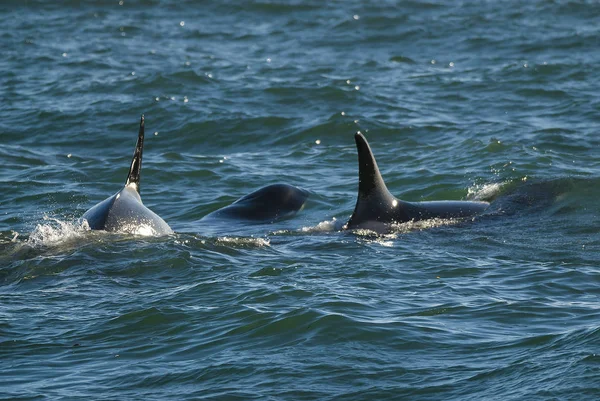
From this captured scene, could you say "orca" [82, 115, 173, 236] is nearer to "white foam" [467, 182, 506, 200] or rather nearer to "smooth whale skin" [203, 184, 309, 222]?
"smooth whale skin" [203, 184, 309, 222]

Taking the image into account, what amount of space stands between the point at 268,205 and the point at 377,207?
84.7 inches

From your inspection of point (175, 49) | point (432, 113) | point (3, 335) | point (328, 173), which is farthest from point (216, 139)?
point (3, 335)

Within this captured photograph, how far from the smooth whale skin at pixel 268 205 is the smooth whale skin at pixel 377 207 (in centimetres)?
173

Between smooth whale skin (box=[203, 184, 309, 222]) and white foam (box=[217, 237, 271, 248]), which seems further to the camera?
smooth whale skin (box=[203, 184, 309, 222])

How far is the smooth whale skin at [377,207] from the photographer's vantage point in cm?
1094

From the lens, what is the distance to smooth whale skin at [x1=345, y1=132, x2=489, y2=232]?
10938mm

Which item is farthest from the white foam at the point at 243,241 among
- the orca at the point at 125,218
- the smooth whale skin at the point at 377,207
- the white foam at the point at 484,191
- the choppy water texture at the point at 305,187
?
the white foam at the point at 484,191

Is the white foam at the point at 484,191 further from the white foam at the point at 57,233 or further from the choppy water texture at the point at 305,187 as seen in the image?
the white foam at the point at 57,233

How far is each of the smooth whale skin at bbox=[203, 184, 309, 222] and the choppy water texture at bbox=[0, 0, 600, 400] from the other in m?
0.38

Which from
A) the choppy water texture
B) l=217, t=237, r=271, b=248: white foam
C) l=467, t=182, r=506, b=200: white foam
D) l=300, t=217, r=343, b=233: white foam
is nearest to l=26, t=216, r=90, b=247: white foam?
the choppy water texture

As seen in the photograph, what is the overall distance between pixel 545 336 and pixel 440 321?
0.83m

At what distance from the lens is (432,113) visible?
1794 centimetres

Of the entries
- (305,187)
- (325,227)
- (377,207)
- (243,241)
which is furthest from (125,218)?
(305,187)

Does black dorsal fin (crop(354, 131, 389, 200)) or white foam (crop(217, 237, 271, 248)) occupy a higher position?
black dorsal fin (crop(354, 131, 389, 200))
